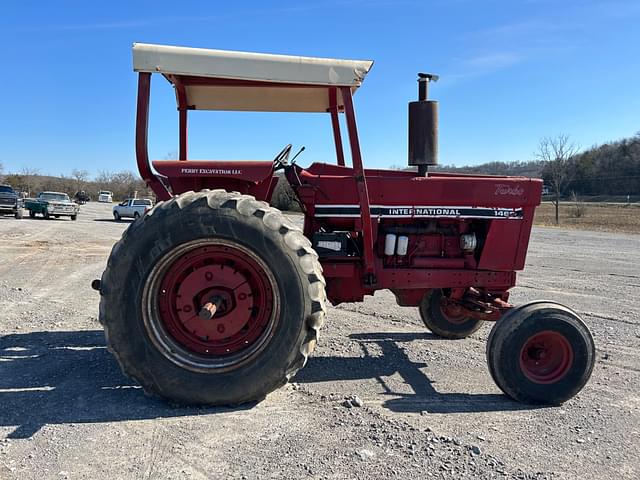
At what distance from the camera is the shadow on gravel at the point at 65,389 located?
3.37 m

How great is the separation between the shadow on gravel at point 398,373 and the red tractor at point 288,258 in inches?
9.7

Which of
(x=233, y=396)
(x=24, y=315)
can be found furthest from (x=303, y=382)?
(x=24, y=315)

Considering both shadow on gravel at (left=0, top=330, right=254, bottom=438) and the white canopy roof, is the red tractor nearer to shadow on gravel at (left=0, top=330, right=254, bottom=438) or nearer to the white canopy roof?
the white canopy roof

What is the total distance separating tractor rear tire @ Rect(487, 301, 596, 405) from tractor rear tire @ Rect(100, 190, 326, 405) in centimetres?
135

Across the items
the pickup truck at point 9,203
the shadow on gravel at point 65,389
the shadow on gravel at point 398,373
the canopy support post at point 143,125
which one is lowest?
the shadow on gravel at point 398,373

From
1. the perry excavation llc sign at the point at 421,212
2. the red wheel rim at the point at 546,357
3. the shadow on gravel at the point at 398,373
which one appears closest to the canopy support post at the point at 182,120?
the perry excavation llc sign at the point at 421,212

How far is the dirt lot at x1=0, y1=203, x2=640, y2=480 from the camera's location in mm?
Result: 2803

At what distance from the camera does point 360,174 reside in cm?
405

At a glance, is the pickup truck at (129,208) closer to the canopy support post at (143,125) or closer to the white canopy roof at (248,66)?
the canopy support post at (143,125)

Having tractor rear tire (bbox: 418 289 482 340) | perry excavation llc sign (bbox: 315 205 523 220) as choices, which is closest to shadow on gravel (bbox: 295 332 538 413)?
tractor rear tire (bbox: 418 289 482 340)

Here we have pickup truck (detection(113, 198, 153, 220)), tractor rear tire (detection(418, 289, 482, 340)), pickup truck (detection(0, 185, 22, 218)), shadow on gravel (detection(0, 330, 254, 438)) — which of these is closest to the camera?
shadow on gravel (detection(0, 330, 254, 438))

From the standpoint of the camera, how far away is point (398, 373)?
172 inches

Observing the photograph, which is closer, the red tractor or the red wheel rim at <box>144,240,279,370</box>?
the red tractor

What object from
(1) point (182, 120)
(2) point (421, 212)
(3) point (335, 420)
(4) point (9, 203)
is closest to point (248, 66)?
(1) point (182, 120)
